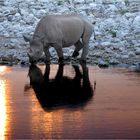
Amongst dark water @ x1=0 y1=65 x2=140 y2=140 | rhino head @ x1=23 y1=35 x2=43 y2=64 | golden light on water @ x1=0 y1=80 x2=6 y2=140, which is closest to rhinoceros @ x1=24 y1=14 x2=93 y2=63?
rhino head @ x1=23 y1=35 x2=43 y2=64

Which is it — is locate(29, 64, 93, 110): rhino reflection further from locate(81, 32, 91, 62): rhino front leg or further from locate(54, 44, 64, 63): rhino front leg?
locate(81, 32, 91, 62): rhino front leg

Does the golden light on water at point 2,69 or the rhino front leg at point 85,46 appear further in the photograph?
the rhino front leg at point 85,46

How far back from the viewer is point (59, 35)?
50.4 ft

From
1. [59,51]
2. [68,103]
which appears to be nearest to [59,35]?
[59,51]

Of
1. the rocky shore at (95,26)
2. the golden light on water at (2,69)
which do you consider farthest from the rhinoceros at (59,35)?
the golden light on water at (2,69)

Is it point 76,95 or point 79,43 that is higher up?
point 76,95

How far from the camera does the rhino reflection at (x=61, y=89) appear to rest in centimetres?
1092

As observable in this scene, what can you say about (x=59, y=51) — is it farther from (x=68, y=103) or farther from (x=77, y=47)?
(x=68, y=103)

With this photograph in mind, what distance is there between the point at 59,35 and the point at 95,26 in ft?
20.3

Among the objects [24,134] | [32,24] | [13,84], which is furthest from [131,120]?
[32,24]

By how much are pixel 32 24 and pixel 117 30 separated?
3.19 meters

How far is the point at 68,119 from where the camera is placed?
31.8 feet

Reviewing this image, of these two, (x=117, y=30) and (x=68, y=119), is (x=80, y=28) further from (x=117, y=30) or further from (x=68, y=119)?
(x=68, y=119)

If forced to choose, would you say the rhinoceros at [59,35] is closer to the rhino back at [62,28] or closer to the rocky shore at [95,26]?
the rhino back at [62,28]
